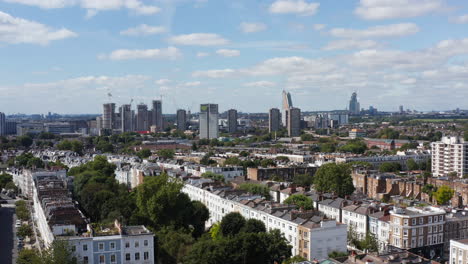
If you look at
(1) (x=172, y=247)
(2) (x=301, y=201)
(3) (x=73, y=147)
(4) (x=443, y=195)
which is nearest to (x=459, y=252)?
(2) (x=301, y=201)

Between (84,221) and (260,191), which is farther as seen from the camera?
(260,191)

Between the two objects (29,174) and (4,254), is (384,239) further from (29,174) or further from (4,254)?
(29,174)

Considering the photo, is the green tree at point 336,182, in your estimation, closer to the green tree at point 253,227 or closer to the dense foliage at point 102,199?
the green tree at point 253,227

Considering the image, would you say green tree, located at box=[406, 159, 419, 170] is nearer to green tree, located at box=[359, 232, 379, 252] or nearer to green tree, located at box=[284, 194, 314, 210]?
green tree, located at box=[284, 194, 314, 210]

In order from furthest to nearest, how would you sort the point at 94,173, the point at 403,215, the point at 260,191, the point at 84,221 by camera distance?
1. the point at 94,173
2. the point at 260,191
3. the point at 403,215
4. the point at 84,221

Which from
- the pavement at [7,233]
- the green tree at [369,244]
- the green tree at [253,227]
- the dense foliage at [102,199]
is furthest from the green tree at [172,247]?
the pavement at [7,233]

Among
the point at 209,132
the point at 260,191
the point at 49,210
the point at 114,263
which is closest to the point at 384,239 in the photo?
the point at 260,191
